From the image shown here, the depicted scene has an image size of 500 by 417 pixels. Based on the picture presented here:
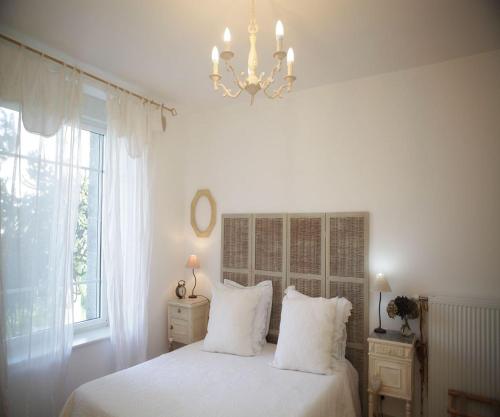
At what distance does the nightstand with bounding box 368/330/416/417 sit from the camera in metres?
2.31

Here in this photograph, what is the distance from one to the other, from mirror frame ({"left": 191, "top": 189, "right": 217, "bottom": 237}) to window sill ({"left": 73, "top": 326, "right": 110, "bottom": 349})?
4.11 ft

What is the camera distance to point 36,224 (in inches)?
90.5

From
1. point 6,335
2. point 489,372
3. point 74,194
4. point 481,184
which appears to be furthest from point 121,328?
point 481,184

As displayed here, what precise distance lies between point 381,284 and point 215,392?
137 cm

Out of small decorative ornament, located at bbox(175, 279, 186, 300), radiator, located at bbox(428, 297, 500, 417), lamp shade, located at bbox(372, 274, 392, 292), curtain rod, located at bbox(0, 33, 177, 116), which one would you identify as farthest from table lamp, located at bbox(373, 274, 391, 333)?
curtain rod, located at bbox(0, 33, 177, 116)

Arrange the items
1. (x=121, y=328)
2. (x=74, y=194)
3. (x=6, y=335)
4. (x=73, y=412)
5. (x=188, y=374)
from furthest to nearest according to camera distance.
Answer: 1. (x=121, y=328)
2. (x=74, y=194)
3. (x=188, y=374)
4. (x=6, y=335)
5. (x=73, y=412)

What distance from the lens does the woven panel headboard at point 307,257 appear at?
108 inches

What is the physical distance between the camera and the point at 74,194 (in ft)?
8.24

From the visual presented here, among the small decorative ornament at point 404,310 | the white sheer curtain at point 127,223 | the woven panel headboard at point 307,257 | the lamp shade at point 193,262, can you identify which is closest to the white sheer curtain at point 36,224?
the white sheer curtain at point 127,223

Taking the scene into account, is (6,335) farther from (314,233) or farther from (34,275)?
(314,233)

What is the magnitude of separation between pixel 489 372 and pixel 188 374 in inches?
77.8

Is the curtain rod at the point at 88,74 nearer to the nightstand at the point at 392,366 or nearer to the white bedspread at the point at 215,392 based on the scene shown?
the white bedspread at the point at 215,392

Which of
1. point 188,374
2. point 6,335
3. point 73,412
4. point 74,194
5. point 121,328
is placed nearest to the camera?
point 73,412

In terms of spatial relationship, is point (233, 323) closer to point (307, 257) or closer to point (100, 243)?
point (307, 257)
